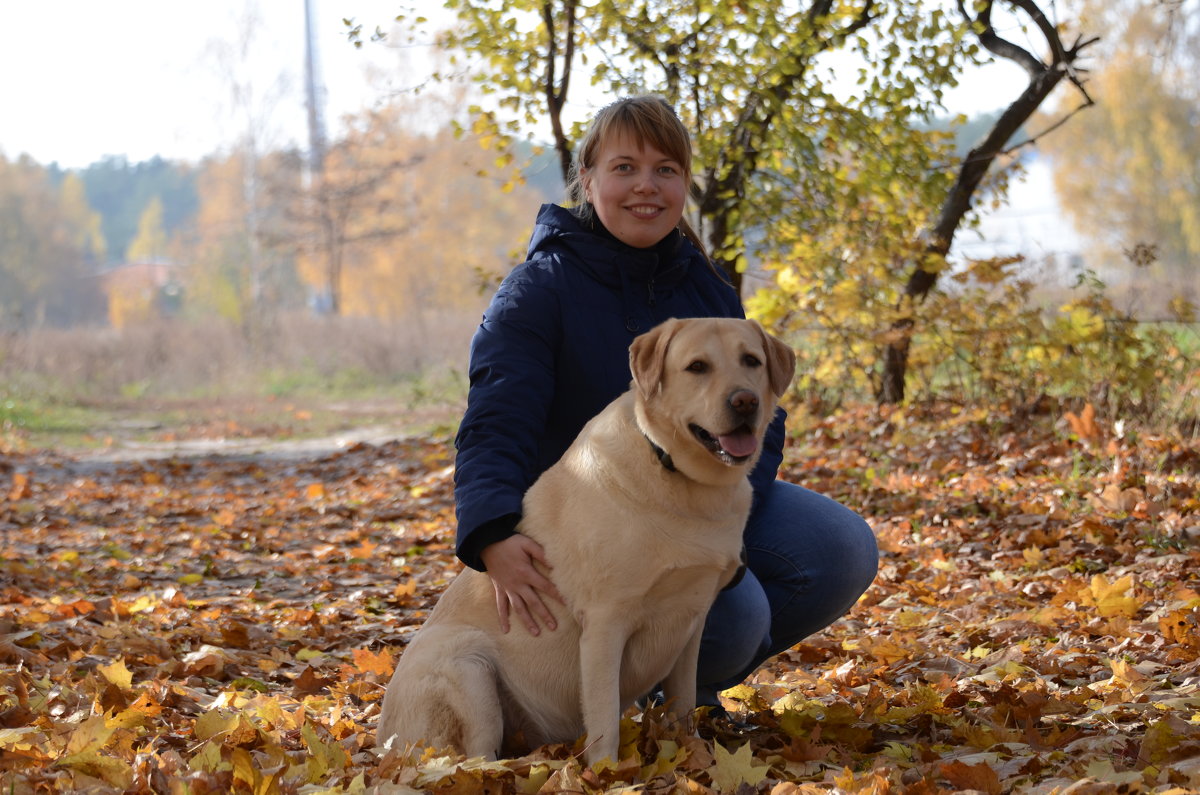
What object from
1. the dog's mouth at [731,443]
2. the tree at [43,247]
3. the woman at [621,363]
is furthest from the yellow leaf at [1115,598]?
the tree at [43,247]

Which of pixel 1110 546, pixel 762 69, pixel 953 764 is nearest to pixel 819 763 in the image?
pixel 953 764

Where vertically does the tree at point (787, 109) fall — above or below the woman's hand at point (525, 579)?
above

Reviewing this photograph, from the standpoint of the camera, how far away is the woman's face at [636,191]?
3568 millimetres

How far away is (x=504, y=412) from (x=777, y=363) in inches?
33.3

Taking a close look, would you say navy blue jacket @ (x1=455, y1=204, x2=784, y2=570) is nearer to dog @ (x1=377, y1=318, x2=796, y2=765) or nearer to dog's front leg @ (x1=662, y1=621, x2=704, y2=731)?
dog @ (x1=377, y1=318, x2=796, y2=765)

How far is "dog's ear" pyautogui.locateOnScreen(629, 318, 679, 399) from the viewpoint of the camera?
3.03 meters

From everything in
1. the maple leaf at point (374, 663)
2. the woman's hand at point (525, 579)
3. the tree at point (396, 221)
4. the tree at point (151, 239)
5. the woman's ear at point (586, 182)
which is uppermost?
the tree at point (151, 239)

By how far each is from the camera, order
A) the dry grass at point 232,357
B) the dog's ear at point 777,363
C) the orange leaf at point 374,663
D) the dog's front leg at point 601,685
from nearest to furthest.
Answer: the dog's front leg at point 601,685
the dog's ear at point 777,363
the orange leaf at point 374,663
the dry grass at point 232,357

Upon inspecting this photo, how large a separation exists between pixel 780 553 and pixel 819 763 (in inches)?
35.5

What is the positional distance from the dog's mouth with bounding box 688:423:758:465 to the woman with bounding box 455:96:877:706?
605 millimetres

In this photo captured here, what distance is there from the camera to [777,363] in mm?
3240

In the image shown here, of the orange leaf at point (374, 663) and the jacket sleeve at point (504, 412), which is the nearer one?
the jacket sleeve at point (504, 412)

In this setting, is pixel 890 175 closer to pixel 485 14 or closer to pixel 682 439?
pixel 485 14

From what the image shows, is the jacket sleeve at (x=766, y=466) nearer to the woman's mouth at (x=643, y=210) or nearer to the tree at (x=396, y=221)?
the woman's mouth at (x=643, y=210)
